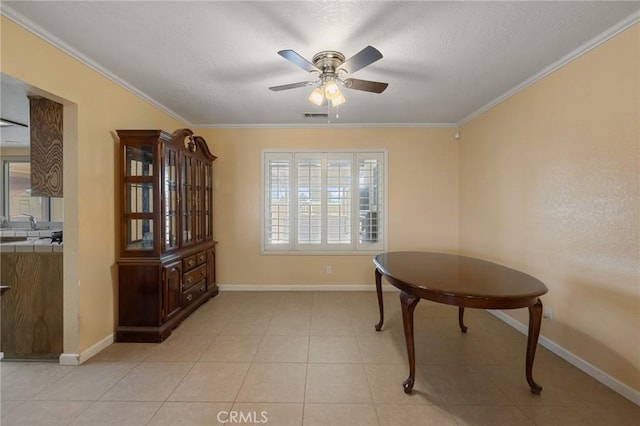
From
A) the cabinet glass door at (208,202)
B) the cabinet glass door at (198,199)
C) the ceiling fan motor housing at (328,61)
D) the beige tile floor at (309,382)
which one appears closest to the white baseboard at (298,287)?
the cabinet glass door at (208,202)

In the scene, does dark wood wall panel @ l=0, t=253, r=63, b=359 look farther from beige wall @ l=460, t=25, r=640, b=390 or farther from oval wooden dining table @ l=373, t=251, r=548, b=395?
beige wall @ l=460, t=25, r=640, b=390

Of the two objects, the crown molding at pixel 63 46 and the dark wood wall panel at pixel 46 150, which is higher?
the crown molding at pixel 63 46

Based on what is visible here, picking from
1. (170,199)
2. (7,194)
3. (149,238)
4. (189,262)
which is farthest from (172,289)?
(7,194)

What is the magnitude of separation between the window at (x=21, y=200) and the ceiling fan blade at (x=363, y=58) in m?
5.96

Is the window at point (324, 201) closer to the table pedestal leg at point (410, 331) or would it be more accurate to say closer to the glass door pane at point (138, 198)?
the glass door pane at point (138, 198)

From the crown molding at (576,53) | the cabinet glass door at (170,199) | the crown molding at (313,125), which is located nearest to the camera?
the crown molding at (576,53)

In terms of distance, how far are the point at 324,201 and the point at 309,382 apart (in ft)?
8.28

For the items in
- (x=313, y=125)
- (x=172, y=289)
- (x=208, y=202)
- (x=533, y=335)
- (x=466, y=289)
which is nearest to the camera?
(x=466, y=289)

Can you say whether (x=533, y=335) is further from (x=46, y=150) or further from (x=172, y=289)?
(x=46, y=150)

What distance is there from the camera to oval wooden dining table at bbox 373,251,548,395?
1599 mm

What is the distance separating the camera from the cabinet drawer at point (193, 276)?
301 centimetres

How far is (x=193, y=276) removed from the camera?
3.19 meters

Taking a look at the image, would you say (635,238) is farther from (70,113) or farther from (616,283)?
(70,113)

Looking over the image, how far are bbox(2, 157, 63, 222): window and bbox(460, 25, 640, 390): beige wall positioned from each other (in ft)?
24.0
